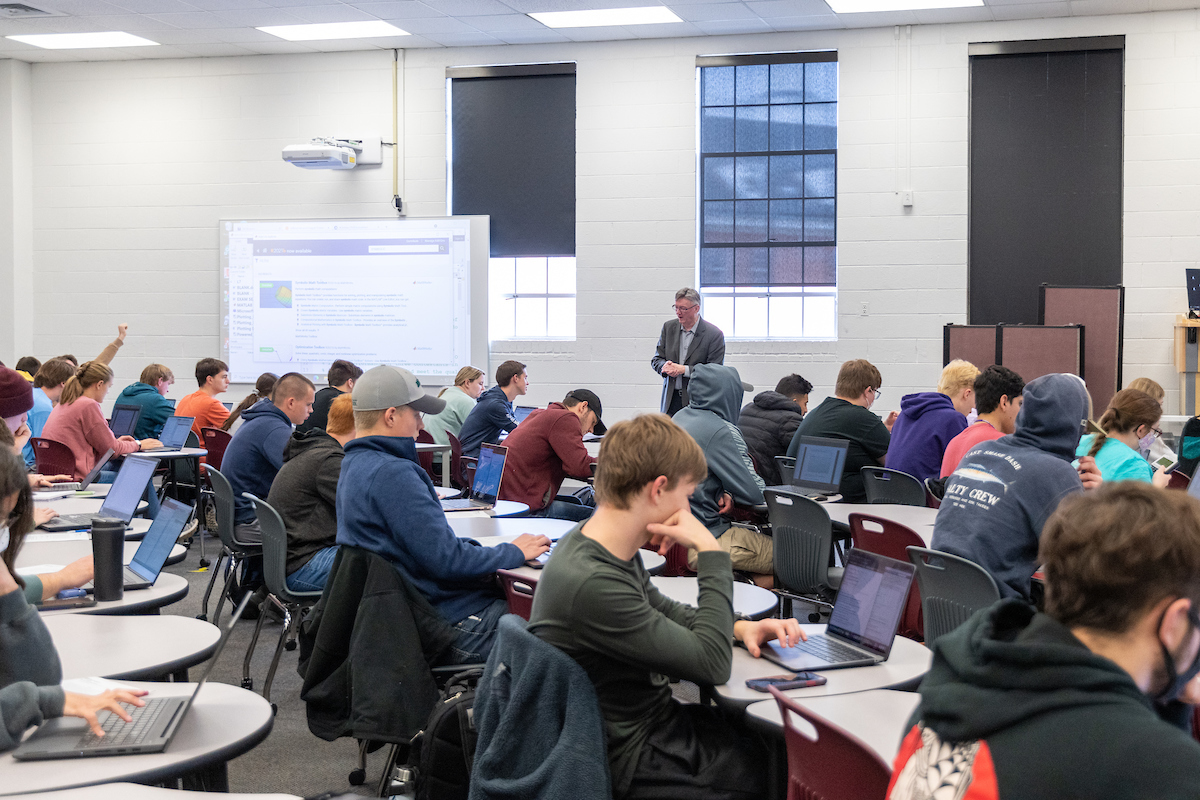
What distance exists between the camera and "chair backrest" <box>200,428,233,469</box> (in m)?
6.57

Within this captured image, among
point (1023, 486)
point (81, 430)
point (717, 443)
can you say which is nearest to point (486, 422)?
point (81, 430)

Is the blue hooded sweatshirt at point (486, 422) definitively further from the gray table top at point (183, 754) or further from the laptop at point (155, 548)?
the gray table top at point (183, 754)

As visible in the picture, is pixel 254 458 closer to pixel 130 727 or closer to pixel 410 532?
pixel 410 532

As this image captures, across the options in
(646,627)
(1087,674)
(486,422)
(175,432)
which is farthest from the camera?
(175,432)

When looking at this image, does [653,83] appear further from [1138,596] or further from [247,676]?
[1138,596]

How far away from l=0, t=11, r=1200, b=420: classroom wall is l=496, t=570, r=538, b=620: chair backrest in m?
5.72

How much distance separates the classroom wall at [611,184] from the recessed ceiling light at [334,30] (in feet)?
1.44

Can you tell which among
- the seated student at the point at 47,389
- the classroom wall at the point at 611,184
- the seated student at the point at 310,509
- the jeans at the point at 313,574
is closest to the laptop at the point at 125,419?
the seated student at the point at 47,389

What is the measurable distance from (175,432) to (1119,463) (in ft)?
18.2

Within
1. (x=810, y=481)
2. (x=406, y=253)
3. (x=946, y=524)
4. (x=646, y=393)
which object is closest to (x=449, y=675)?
(x=946, y=524)

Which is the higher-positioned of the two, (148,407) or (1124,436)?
(1124,436)

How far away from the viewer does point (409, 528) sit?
2756mm

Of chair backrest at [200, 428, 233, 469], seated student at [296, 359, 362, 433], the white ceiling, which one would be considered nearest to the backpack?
seated student at [296, 359, 362, 433]

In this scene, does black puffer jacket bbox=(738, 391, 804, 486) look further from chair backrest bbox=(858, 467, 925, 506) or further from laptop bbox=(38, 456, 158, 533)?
laptop bbox=(38, 456, 158, 533)
